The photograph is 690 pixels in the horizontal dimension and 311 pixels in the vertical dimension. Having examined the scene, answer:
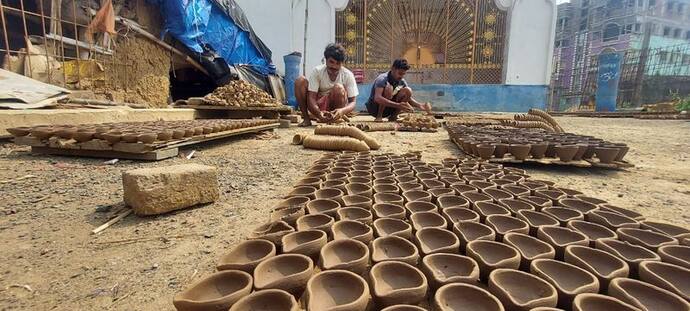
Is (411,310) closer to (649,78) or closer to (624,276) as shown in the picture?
(624,276)

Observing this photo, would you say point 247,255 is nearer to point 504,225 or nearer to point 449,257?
point 449,257

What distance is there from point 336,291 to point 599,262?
1.01m

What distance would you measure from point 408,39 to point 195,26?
866cm

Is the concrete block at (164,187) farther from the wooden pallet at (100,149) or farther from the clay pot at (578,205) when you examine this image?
the clay pot at (578,205)

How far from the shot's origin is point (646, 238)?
4.76 ft

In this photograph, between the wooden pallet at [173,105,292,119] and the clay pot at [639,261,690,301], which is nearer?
the clay pot at [639,261,690,301]

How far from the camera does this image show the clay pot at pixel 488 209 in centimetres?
170

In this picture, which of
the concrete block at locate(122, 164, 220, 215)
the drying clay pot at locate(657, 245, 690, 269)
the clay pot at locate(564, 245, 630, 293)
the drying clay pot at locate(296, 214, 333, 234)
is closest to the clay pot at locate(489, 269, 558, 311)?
the clay pot at locate(564, 245, 630, 293)

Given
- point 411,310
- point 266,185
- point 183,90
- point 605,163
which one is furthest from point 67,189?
point 183,90

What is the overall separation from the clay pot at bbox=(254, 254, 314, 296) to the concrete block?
859 millimetres

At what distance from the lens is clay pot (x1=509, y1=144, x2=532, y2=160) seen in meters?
3.07

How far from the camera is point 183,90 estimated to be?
9938 mm

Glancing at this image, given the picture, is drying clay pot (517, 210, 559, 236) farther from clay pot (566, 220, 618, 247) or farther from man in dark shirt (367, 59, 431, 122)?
man in dark shirt (367, 59, 431, 122)

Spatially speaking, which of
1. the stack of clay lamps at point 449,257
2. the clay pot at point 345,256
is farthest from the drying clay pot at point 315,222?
the clay pot at point 345,256
